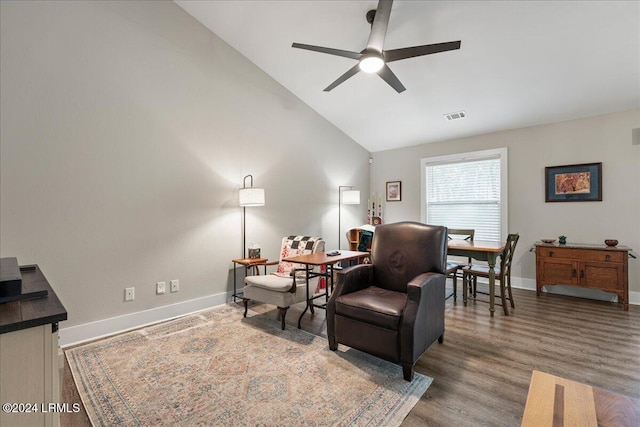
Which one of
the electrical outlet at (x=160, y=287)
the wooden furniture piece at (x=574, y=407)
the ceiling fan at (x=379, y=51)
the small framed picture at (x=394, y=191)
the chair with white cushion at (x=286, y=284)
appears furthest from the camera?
the small framed picture at (x=394, y=191)

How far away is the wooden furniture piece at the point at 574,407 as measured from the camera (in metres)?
1.12

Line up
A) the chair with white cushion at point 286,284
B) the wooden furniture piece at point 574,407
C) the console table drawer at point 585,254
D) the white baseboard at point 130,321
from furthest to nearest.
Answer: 1. the console table drawer at point 585,254
2. the chair with white cushion at point 286,284
3. the white baseboard at point 130,321
4. the wooden furniture piece at point 574,407

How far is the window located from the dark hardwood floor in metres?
1.51

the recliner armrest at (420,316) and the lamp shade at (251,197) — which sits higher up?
the lamp shade at (251,197)

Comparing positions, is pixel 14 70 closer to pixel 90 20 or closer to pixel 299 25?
pixel 90 20

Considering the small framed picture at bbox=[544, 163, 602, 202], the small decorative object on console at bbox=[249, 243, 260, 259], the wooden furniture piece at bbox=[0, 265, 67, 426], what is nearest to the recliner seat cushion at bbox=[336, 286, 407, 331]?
the small decorative object on console at bbox=[249, 243, 260, 259]

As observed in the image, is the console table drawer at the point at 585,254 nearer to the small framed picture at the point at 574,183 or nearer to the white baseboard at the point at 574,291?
the white baseboard at the point at 574,291

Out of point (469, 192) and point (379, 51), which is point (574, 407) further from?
point (469, 192)

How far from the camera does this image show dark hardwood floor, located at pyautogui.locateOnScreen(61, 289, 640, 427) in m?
1.77

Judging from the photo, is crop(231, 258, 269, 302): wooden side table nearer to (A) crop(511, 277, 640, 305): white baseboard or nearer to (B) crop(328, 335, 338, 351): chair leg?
(B) crop(328, 335, 338, 351): chair leg

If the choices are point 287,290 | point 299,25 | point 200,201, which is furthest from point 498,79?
point 200,201

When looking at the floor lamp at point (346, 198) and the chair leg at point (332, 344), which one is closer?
the chair leg at point (332, 344)

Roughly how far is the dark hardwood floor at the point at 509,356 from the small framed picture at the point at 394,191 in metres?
2.55

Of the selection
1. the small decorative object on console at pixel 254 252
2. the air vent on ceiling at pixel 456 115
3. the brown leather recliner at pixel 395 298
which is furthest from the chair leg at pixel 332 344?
the air vent on ceiling at pixel 456 115
